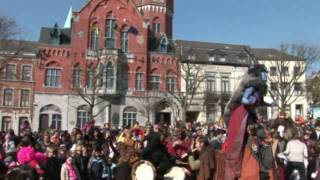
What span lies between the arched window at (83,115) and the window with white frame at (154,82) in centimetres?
736

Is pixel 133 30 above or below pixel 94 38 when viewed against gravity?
above

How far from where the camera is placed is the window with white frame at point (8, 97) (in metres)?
46.2

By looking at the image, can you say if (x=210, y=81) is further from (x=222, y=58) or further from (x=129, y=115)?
(x=129, y=115)

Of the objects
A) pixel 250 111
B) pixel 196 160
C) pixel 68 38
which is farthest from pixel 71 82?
pixel 250 111

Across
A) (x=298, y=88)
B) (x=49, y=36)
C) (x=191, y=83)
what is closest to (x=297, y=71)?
(x=298, y=88)

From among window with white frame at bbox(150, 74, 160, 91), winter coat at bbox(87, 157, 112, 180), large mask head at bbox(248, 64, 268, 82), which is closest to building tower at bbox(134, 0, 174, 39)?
window with white frame at bbox(150, 74, 160, 91)

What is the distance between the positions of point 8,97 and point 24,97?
1.68 meters

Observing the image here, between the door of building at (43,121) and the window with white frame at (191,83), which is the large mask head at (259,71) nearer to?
the window with white frame at (191,83)

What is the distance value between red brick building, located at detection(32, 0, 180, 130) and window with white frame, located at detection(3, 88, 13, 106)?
4.25m

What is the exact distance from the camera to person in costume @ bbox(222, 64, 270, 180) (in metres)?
6.36

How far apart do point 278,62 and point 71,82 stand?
22155 mm

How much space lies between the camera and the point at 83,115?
44031mm

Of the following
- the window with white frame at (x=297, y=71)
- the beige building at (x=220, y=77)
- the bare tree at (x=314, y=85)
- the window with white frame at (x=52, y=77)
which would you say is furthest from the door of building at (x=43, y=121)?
the bare tree at (x=314, y=85)

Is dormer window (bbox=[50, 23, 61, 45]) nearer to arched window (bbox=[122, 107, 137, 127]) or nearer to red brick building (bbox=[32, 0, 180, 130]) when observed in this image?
red brick building (bbox=[32, 0, 180, 130])
